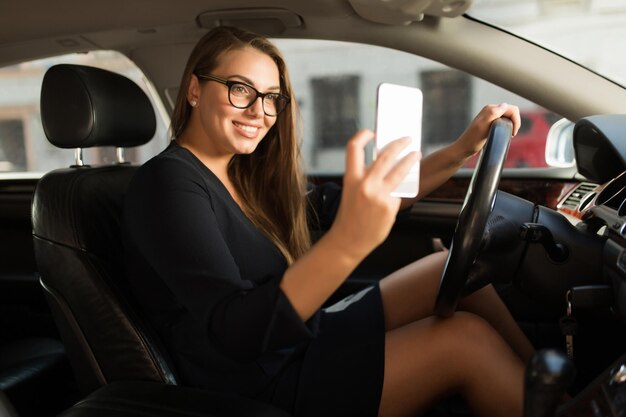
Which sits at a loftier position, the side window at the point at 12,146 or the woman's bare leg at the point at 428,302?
the side window at the point at 12,146

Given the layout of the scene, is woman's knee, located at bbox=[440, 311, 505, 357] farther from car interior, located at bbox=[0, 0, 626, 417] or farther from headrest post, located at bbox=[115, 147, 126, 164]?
headrest post, located at bbox=[115, 147, 126, 164]

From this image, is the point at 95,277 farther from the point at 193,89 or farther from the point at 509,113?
the point at 509,113

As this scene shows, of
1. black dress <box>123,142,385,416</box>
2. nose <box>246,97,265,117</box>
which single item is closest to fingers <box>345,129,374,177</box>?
black dress <box>123,142,385,416</box>

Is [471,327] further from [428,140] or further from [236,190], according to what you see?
[428,140]

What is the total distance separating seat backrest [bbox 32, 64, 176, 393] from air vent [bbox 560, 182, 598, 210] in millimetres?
1031

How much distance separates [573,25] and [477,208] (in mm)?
1143

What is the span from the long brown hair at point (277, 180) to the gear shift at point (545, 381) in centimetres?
67

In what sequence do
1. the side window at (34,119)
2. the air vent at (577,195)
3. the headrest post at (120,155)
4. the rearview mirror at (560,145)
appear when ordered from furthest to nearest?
the side window at (34,119) < the rearview mirror at (560,145) < the headrest post at (120,155) < the air vent at (577,195)

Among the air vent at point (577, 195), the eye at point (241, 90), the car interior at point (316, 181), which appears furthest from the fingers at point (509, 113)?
the eye at point (241, 90)

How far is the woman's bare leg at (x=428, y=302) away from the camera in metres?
1.45

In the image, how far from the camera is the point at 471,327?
1213mm

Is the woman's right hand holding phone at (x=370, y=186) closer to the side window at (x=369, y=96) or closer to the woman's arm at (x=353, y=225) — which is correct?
the woman's arm at (x=353, y=225)

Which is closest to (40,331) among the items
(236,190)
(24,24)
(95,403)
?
(24,24)

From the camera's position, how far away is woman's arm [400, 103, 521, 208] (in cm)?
137
